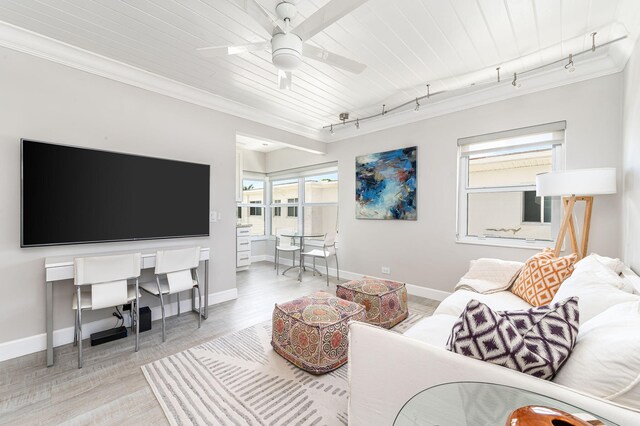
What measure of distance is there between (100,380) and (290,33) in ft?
9.00

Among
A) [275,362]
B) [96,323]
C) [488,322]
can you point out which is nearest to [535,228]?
[488,322]

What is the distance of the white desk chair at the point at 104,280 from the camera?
216 centimetres

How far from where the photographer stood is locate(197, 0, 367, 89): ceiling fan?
57.3 inches

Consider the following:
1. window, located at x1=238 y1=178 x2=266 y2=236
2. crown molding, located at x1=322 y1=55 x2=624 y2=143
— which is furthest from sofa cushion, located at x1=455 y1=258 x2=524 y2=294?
window, located at x1=238 y1=178 x2=266 y2=236

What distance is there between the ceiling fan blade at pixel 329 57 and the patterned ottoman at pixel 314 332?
1.87m

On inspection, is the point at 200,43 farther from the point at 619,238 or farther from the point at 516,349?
the point at 619,238

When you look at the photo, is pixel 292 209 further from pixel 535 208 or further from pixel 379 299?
pixel 535 208

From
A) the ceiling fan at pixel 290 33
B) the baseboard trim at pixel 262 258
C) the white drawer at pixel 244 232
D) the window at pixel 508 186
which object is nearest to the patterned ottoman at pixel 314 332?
the ceiling fan at pixel 290 33

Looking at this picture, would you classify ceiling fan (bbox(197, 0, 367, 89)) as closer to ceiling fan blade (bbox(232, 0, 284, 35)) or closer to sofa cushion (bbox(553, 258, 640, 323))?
ceiling fan blade (bbox(232, 0, 284, 35))

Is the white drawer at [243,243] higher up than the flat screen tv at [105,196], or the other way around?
the flat screen tv at [105,196]

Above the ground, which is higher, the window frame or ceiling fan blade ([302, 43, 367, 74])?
ceiling fan blade ([302, 43, 367, 74])

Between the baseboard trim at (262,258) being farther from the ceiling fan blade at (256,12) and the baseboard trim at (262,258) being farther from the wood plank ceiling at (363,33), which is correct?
the ceiling fan blade at (256,12)

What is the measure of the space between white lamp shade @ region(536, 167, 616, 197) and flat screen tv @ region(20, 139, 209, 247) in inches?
140

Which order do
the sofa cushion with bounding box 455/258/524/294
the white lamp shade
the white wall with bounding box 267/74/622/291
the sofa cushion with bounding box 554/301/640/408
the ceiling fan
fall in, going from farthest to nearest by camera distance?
the white wall with bounding box 267/74/622/291, the sofa cushion with bounding box 455/258/524/294, the white lamp shade, the ceiling fan, the sofa cushion with bounding box 554/301/640/408
